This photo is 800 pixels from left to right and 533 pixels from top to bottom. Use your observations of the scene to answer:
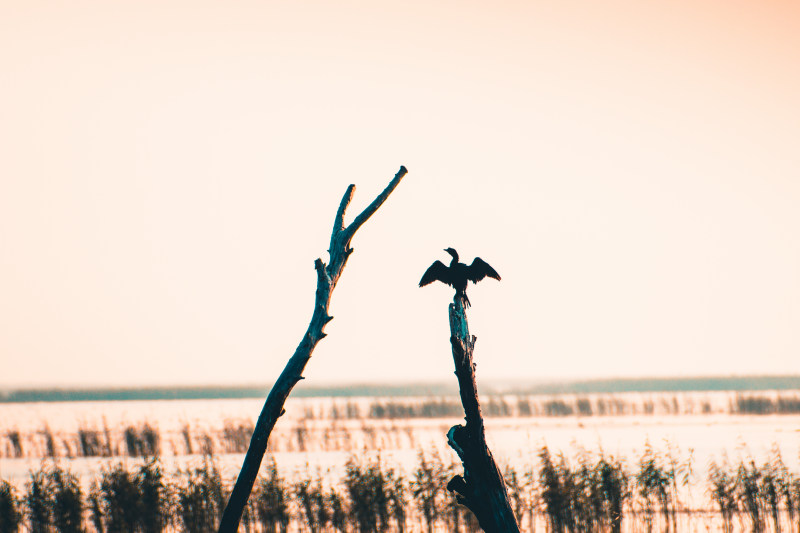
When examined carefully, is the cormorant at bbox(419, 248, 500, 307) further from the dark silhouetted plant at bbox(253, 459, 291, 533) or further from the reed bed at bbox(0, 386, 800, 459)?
the reed bed at bbox(0, 386, 800, 459)

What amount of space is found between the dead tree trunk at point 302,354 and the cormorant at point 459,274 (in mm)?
840

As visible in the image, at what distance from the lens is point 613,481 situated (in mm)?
15609

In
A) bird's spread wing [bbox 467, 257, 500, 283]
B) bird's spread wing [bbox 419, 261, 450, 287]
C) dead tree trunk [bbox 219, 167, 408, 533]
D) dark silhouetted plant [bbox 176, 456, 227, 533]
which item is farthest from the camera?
dark silhouetted plant [bbox 176, 456, 227, 533]

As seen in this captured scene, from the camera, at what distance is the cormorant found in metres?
7.07

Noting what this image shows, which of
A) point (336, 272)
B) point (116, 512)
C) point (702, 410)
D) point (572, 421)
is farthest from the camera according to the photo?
point (702, 410)

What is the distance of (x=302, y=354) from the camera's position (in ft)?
24.2

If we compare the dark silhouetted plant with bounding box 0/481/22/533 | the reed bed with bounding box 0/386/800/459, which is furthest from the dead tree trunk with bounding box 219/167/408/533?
the reed bed with bounding box 0/386/800/459

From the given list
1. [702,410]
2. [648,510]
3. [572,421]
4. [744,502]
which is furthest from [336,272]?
[702,410]

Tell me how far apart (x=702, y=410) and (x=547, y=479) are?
31579mm

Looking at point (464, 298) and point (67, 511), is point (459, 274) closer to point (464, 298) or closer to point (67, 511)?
point (464, 298)

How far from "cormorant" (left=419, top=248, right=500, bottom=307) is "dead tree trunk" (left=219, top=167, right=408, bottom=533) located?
840 mm

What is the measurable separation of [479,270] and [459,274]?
176mm

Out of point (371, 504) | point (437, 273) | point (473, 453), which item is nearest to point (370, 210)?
point (437, 273)

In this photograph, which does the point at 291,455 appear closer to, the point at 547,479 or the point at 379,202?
the point at 547,479
